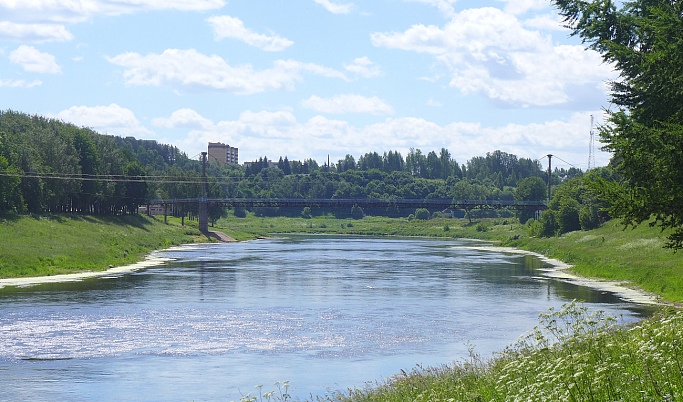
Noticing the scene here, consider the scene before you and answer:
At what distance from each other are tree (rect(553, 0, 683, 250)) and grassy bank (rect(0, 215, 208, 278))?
48.2 metres

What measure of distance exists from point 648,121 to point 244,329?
2074 centimetres

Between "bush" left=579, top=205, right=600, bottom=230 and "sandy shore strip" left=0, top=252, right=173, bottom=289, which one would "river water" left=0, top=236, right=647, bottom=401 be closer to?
"sandy shore strip" left=0, top=252, right=173, bottom=289

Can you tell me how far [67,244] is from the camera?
A: 73938mm

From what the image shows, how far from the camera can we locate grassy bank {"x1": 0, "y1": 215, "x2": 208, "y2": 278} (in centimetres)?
5894

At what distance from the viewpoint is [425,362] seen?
25.5 m

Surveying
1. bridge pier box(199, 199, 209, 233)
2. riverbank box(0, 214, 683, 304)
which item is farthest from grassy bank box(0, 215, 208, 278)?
bridge pier box(199, 199, 209, 233)

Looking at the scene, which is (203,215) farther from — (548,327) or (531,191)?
(548,327)

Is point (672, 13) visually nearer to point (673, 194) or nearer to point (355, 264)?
point (673, 194)

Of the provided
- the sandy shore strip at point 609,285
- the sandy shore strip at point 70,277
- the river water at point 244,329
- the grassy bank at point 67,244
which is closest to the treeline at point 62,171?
the grassy bank at point 67,244

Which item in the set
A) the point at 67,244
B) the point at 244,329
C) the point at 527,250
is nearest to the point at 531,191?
the point at 527,250

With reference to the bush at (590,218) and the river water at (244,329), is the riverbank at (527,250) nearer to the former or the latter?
the bush at (590,218)

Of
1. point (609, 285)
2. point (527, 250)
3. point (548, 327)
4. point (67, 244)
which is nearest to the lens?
point (548, 327)

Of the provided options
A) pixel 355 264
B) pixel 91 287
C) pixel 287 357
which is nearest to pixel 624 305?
pixel 287 357

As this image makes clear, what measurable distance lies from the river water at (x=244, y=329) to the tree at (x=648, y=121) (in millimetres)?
8553
